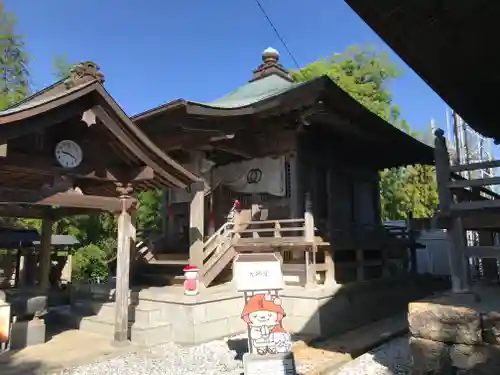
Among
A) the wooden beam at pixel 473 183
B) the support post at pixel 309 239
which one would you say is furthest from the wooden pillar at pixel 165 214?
the wooden beam at pixel 473 183

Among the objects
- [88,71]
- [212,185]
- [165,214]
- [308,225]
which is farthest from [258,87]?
[88,71]

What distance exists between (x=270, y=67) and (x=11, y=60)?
21514mm

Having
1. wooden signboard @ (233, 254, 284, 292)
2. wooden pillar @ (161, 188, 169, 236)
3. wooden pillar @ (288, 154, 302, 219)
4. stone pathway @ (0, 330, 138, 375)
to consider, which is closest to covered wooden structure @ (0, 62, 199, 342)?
stone pathway @ (0, 330, 138, 375)

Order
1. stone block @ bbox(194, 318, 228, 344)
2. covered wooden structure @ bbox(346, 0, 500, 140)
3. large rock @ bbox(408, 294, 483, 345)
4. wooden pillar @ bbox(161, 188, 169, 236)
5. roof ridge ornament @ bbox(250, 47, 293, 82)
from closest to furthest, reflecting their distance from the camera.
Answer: covered wooden structure @ bbox(346, 0, 500, 140) → large rock @ bbox(408, 294, 483, 345) → stone block @ bbox(194, 318, 228, 344) → wooden pillar @ bbox(161, 188, 169, 236) → roof ridge ornament @ bbox(250, 47, 293, 82)

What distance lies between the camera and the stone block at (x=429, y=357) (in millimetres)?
5035

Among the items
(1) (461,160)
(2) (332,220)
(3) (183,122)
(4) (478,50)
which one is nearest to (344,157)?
(2) (332,220)

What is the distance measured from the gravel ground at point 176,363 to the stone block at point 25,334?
190 centimetres

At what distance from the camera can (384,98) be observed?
2638cm

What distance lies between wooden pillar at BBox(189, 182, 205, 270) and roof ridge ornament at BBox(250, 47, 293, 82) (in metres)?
7.21

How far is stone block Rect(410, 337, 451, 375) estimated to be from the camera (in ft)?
16.5

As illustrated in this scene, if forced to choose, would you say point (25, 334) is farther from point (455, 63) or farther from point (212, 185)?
point (455, 63)

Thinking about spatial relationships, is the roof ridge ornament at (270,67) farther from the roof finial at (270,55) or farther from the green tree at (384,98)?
the green tree at (384,98)

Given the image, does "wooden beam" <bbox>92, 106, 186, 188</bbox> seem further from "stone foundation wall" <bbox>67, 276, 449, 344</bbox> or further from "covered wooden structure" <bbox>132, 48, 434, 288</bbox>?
"stone foundation wall" <bbox>67, 276, 449, 344</bbox>

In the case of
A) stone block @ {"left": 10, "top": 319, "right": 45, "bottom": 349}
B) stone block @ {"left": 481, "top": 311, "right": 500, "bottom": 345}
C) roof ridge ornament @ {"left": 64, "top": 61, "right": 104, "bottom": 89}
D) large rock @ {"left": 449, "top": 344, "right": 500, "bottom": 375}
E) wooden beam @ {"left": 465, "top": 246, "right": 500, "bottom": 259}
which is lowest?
stone block @ {"left": 10, "top": 319, "right": 45, "bottom": 349}
